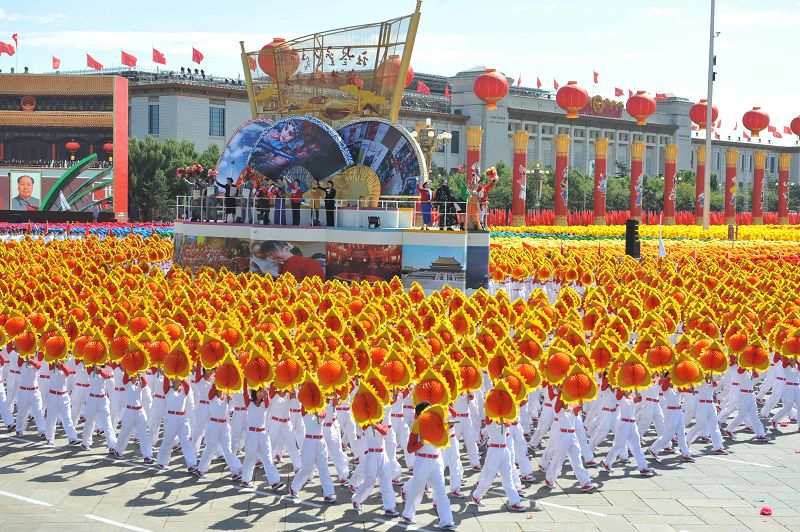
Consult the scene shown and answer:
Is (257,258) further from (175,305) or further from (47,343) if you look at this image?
(47,343)

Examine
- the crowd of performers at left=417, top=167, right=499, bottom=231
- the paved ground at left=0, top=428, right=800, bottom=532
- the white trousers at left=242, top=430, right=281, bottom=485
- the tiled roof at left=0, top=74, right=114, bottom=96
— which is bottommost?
the paved ground at left=0, top=428, right=800, bottom=532

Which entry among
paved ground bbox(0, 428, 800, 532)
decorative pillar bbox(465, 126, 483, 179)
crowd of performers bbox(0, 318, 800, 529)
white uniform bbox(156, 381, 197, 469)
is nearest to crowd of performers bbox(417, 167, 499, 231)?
crowd of performers bbox(0, 318, 800, 529)

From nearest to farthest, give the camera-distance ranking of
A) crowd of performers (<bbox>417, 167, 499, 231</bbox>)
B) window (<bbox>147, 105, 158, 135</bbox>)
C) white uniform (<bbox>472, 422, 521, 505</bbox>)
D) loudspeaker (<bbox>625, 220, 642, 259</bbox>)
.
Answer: white uniform (<bbox>472, 422, 521, 505</bbox>), crowd of performers (<bbox>417, 167, 499, 231</bbox>), loudspeaker (<bbox>625, 220, 642, 259</bbox>), window (<bbox>147, 105, 158, 135</bbox>)

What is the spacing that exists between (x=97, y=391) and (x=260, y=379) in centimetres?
277

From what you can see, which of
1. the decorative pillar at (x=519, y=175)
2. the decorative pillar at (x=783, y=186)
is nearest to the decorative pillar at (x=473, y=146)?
the decorative pillar at (x=519, y=175)

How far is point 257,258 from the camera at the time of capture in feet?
92.3

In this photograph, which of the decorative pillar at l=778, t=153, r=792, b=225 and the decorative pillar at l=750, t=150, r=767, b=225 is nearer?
the decorative pillar at l=750, t=150, r=767, b=225

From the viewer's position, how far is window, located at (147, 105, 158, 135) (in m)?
73.9

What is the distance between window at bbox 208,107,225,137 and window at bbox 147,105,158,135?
3571 mm

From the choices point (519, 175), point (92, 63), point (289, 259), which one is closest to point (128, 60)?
point (92, 63)

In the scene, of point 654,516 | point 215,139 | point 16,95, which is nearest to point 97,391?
point 654,516

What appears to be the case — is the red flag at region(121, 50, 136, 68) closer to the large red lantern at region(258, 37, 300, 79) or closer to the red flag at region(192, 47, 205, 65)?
the red flag at region(192, 47, 205, 65)

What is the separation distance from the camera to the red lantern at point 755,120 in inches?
2768

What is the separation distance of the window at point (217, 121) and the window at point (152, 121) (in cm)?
357
